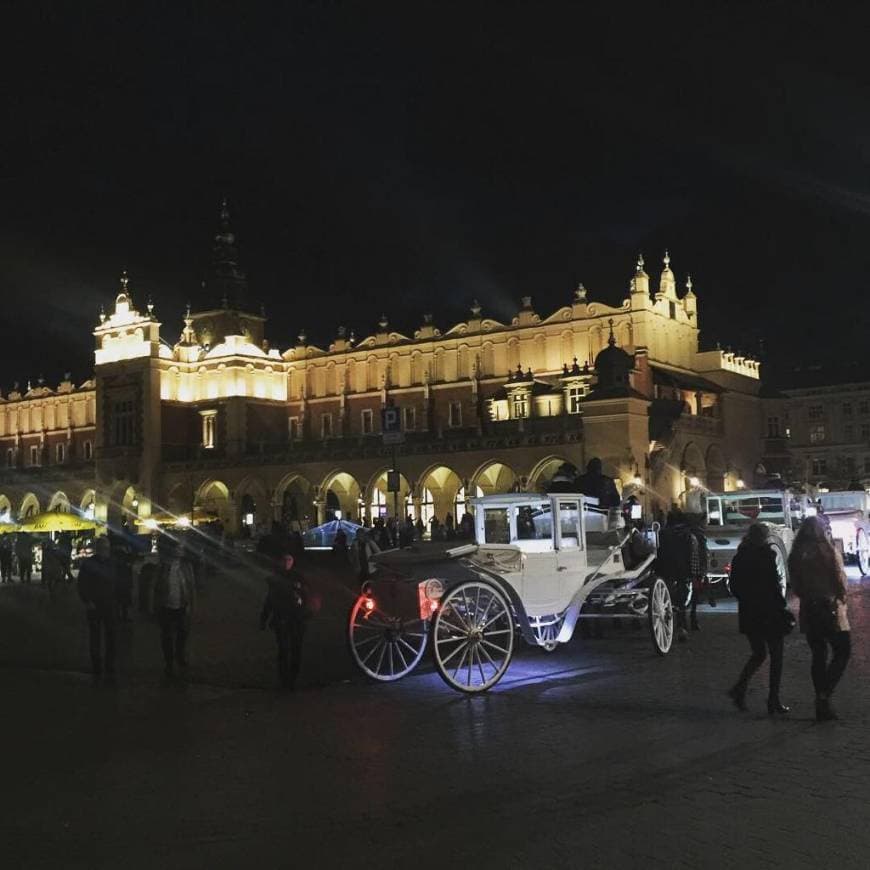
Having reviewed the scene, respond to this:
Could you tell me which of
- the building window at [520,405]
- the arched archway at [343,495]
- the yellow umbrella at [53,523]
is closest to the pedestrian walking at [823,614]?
the yellow umbrella at [53,523]

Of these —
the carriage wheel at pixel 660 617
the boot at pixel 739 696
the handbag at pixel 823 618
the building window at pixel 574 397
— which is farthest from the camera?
the building window at pixel 574 397

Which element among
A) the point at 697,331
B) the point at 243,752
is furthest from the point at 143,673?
the point at 697,331

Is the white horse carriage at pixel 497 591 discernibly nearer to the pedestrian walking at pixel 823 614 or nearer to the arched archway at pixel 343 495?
the pedestrian walking at pixel 823 614

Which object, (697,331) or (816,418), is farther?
(816,418)

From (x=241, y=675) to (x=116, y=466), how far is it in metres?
61.9

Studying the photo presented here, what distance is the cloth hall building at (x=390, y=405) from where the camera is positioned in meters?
50.9

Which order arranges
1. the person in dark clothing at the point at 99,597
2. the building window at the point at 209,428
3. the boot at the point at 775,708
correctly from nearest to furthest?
1. the boot at the point at 775,708
2. the person in dark clothing at the point at 99,597
3. the building window at the point at 209,428

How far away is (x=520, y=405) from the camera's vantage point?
5966 centimetres

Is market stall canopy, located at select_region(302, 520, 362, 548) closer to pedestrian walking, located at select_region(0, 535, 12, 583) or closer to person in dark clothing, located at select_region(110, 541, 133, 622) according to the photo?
pedestrian walking, located at select_region(0, 535, 12, 583)

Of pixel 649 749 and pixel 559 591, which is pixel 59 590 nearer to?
pixel 559 591

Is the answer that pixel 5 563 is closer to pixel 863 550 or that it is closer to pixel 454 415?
pixel 863 550

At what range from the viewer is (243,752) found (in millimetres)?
8414

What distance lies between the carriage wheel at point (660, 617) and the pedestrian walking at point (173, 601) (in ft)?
18.5

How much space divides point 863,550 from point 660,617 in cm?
1443
